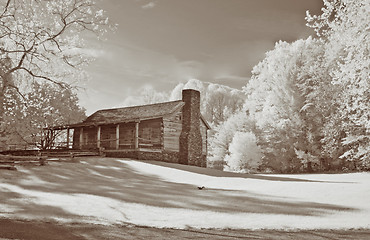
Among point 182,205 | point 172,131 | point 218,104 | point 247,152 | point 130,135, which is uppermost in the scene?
Result: point 218,104

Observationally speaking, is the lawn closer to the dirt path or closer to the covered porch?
the dirt path

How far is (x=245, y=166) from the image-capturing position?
45.3 metres

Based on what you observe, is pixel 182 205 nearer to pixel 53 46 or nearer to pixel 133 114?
pixel 53 46

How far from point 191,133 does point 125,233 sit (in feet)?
88.1

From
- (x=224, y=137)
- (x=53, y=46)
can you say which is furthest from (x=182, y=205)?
(x=224, y=137)

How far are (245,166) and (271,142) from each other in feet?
15.5

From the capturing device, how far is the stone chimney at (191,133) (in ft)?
115

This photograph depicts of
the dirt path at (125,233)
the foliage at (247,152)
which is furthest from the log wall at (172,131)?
the dirt path at (125,233)

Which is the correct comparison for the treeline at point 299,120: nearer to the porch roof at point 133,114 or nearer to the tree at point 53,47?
the porch roof at point 133,114

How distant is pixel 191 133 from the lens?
35.3 metres

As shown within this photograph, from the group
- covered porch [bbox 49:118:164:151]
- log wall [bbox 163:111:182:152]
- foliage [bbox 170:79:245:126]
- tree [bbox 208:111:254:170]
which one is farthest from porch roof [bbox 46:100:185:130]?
foliage [bbox 170:79:245:126]

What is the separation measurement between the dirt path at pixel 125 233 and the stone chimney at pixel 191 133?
25492 mm

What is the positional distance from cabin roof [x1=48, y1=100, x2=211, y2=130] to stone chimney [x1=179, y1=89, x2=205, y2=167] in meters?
0.92

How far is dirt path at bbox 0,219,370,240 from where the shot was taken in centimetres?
798
